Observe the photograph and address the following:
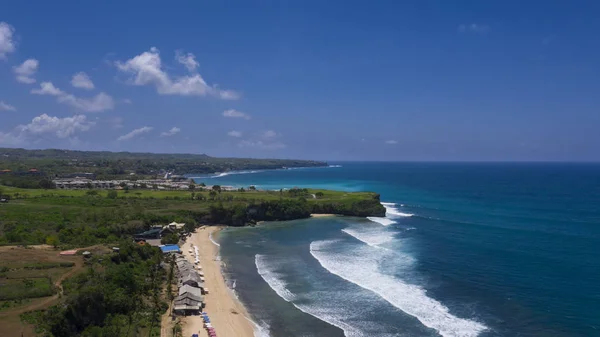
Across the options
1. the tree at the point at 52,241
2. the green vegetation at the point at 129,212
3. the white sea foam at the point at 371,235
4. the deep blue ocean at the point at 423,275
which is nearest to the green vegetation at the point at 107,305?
the deep blue ocean at the point at 423,275

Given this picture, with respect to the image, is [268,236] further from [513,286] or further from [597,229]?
[597,229]

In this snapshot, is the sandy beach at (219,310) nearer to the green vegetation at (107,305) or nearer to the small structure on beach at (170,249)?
the small structure on beach at (170,249)

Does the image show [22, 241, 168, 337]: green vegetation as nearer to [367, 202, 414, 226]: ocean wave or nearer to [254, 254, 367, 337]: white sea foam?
[254, 254, 367, 337]: white sea foam

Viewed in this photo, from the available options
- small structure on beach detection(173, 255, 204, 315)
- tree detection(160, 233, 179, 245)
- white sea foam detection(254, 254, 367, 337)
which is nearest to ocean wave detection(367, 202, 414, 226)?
white sea foam detection(254, 254, 367, 337)

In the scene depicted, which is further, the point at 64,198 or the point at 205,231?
the point at 64,198

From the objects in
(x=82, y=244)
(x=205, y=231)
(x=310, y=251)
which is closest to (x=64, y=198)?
(x=205, y=231)
